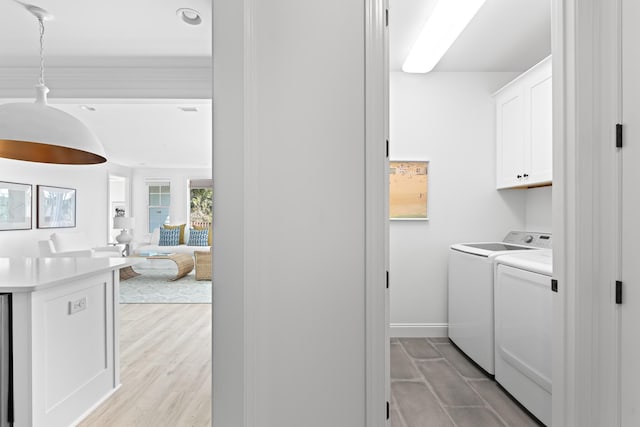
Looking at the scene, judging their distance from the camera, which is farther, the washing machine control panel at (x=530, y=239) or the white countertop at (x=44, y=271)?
the washing machine control panel at (x=530, y=239)

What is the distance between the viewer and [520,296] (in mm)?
2076

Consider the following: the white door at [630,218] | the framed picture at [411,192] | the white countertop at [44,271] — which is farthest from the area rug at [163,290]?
the white door at [630,218]

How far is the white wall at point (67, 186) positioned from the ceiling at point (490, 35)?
236 inches

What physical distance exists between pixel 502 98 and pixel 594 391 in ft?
8.43

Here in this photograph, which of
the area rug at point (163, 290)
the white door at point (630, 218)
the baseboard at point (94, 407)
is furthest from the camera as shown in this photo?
the area rug at point (163, 290)

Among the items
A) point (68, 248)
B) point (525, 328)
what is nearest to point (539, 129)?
Answer: point (525, 328)

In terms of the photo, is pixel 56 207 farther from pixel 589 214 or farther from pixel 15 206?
pixel 589 214

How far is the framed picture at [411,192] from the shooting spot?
128 inches

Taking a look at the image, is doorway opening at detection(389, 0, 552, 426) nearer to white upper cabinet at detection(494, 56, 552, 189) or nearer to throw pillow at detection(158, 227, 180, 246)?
white upper cabinet at detection(494, 56, 552, 189)

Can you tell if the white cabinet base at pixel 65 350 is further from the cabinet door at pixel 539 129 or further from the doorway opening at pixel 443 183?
the cabinet door at pixel 539 129

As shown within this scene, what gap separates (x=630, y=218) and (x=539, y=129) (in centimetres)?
165

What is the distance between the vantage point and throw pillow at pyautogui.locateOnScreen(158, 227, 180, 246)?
830 centimetres

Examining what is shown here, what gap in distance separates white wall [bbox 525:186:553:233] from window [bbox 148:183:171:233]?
8.72 m

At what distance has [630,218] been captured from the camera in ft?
3.71
